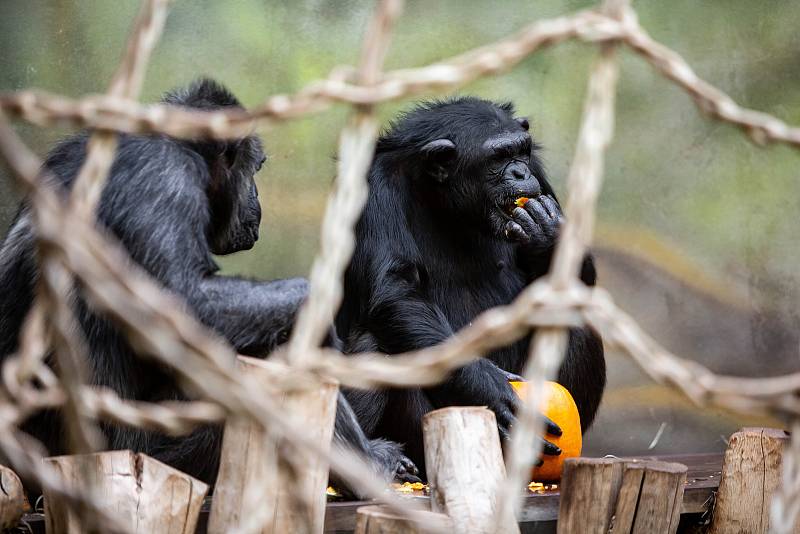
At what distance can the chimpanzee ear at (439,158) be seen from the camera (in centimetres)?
671

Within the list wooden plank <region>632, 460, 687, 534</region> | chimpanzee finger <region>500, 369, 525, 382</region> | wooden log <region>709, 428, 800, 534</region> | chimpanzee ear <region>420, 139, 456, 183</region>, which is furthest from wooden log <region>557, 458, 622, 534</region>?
chimpanzee ear <region>420, 139, 456, 183</region>

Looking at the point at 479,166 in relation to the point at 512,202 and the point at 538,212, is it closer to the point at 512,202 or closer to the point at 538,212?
the point at 512,202

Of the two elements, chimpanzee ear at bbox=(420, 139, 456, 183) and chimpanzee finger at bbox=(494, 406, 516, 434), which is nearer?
chimpanzee finger at bbox=(494, 406, 516, 434)

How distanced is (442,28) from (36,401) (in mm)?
6099

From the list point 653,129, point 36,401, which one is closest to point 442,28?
point 653,129

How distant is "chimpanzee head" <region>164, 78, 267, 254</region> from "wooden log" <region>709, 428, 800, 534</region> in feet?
8.32

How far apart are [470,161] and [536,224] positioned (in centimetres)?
60

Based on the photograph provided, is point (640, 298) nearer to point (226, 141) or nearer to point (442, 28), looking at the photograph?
point (442, 28)

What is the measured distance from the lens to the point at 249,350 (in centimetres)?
488

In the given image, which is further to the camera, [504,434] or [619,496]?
[504,434]

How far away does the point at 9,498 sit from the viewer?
162 inches

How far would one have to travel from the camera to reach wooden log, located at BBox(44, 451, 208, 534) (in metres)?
3.81

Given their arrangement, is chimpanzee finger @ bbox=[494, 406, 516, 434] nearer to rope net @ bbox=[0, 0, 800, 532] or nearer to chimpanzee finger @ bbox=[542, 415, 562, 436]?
chimpanzee finger @ bbox=[542, 415, 562, 436]

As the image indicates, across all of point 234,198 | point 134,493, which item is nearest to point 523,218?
point 234,198
